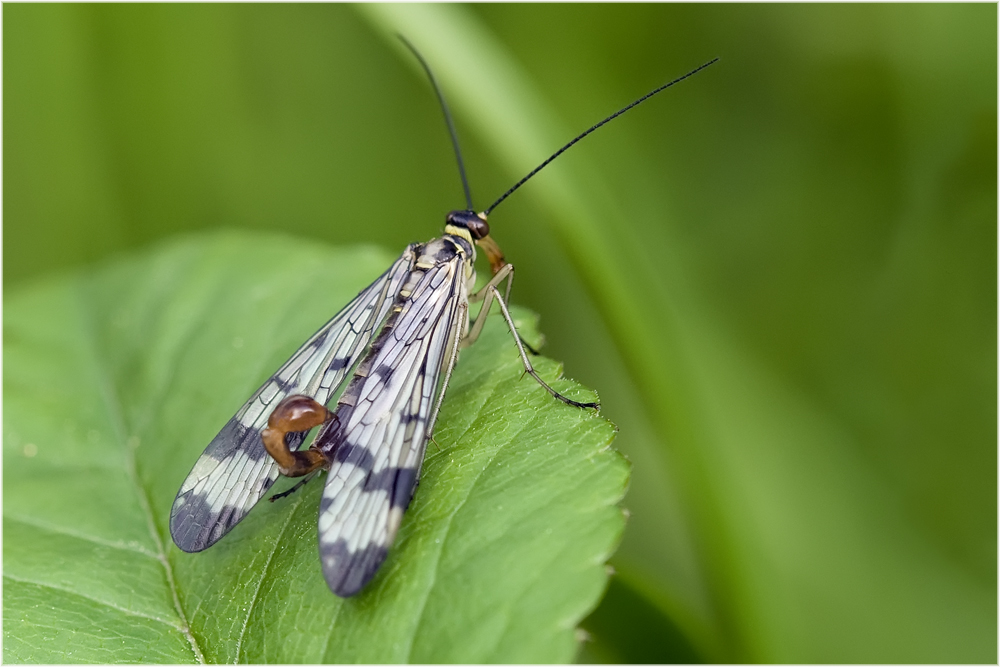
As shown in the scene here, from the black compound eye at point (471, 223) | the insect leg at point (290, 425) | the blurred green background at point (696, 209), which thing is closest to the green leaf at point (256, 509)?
the insect leg at point (290, 425)

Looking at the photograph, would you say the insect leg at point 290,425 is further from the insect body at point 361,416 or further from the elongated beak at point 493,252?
the elongated beak at point 493,252

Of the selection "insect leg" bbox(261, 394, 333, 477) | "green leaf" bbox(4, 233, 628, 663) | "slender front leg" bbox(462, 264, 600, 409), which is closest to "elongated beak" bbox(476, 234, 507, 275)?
"slender front leg" bbox(462, 264, 600, 409)

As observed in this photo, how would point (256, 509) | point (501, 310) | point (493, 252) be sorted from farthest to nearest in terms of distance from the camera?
point (493, 252)
point (501, 310)
point (256, 509)

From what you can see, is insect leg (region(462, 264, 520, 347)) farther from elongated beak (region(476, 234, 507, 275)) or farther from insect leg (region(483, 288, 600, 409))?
elongated beak (region(476, 234, 507, 275))

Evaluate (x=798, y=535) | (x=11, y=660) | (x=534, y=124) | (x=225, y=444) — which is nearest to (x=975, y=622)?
(x=798, y=535)

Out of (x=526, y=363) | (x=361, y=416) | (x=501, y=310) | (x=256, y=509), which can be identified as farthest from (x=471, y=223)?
(x=256, y=509)

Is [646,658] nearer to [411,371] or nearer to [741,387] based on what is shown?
[411,371]

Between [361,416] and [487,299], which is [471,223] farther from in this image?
[361,416]
